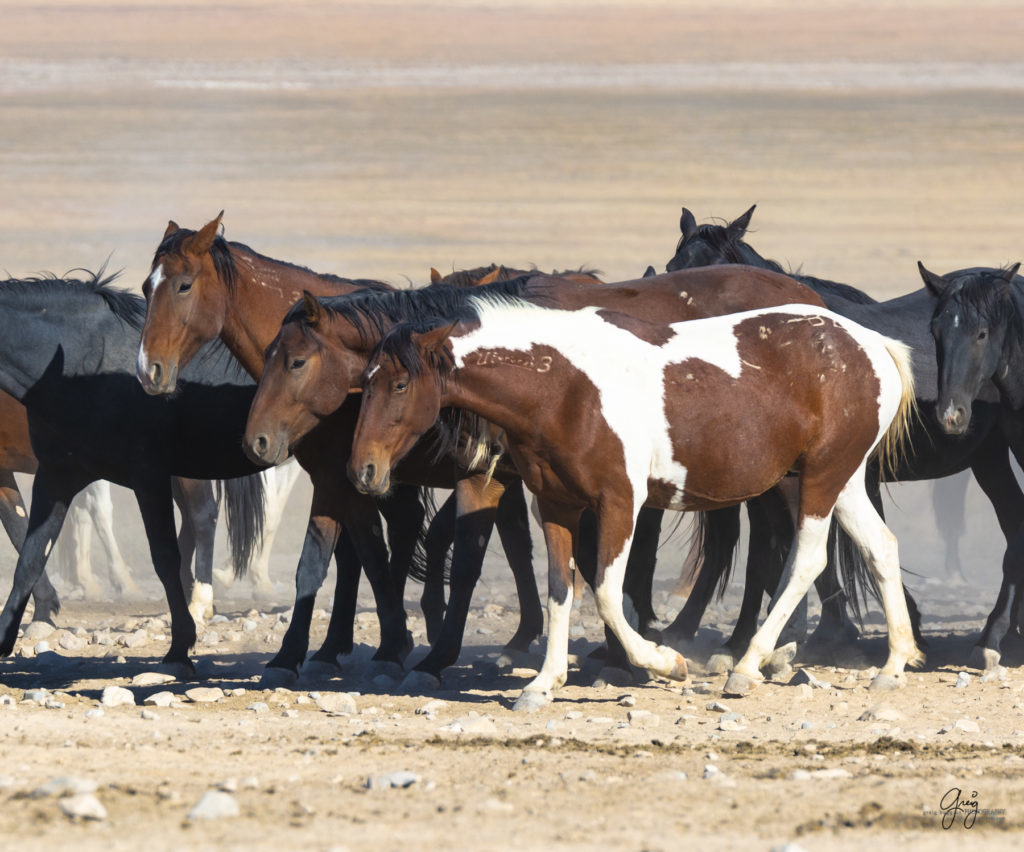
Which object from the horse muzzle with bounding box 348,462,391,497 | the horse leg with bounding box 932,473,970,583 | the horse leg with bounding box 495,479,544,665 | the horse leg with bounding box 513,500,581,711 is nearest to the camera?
the horse muzzle with bounding box 348,462,391,497

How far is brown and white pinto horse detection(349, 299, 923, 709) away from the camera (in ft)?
21.3

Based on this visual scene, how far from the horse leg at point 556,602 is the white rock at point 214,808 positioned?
7.48ft

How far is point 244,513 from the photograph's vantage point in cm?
1145

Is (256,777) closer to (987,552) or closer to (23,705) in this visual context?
(23,705)

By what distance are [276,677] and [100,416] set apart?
1.54m

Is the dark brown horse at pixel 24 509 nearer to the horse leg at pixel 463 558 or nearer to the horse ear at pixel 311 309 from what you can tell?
the horse leg at pixel 463 558

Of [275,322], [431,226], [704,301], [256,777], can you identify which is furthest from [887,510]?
[431,226]

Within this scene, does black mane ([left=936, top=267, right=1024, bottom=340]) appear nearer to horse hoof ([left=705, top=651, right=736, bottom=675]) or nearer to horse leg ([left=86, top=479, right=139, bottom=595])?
horse hoof ([left=705, top=651, right=736, bottom=675])

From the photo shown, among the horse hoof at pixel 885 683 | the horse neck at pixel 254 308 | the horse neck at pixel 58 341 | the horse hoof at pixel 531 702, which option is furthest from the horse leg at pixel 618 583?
the horse neck at pixel 58 341

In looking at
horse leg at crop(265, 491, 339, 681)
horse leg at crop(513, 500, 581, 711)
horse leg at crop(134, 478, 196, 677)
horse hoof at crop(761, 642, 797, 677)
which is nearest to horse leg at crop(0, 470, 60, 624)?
horse leg at crop(134, 478, 196, 677)

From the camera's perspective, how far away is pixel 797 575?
23.6ft

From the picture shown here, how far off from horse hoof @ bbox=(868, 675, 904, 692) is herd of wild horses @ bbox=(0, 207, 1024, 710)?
29 millimetres

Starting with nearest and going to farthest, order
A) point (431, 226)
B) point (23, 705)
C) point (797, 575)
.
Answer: point (23, 705) < point (797, 575) < point (431, 226)

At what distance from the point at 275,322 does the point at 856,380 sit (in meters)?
2.65
